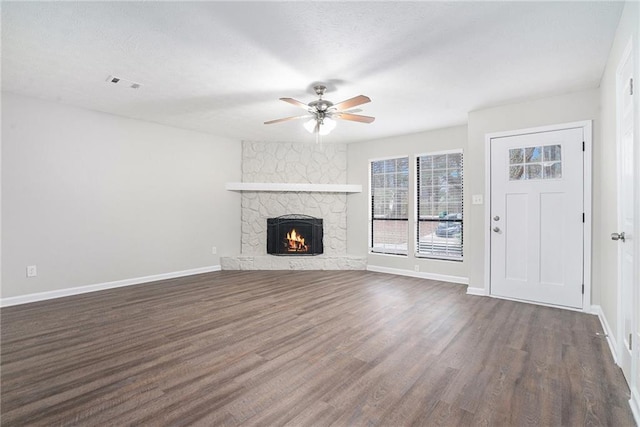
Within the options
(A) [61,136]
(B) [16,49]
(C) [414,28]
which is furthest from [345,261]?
(B) [16,49]

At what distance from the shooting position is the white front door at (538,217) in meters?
3.62

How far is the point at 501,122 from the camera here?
411cm

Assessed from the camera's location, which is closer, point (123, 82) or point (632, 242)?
point (632, 242)

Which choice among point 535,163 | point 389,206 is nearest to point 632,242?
point 535,163

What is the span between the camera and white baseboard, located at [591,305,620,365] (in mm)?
2442

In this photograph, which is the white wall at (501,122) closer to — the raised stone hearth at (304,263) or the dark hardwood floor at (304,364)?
the dark hardwood floor at (304,364)

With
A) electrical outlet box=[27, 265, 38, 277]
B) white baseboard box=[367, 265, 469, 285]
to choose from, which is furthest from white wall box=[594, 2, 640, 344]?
electrical outlet box=[27, 265, 38, 277]

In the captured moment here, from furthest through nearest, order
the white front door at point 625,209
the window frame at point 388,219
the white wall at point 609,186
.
A: the window frame at point 388,219, the white wall at point 609,186, the white front door at point 625,209

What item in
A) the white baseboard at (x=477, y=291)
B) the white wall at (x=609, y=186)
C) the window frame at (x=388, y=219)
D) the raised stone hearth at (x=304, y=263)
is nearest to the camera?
the white wall at (x=609, y=186)

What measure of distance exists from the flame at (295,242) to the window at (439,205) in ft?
7.40

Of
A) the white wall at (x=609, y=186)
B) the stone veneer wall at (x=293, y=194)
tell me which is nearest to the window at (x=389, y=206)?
the stone veneer wall at (x=293, y=194)

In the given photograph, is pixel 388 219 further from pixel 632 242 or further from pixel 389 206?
pixel 632 242

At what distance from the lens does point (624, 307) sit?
7.49 feet

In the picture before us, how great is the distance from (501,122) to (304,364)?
12.7 ft
